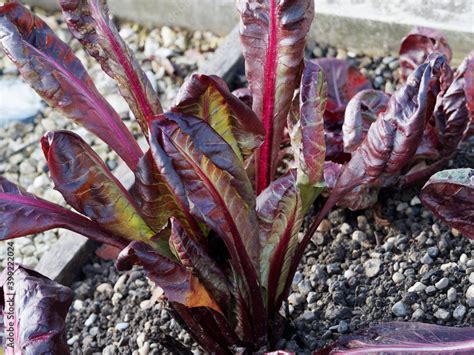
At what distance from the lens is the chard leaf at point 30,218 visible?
1.70 m

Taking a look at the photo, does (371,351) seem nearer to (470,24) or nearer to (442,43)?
(442,43)

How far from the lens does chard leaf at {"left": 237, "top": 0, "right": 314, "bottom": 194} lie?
1.80 metres

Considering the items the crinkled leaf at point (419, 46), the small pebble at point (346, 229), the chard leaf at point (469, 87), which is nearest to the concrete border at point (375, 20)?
the crinkled leaf at point (419, 46)

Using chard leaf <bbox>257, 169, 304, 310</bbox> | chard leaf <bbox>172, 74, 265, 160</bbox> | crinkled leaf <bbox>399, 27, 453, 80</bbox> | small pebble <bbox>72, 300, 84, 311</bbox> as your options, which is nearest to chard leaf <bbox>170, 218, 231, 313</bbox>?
chard leaf <bbox>257, 169, 304, 310</bbox>

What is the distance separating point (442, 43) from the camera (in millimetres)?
2572

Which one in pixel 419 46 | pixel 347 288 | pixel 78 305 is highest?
pixel 419 46

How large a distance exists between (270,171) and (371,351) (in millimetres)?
562

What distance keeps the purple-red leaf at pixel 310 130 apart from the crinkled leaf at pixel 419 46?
37.2 inches

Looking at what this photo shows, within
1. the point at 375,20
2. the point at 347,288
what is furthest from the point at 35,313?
the point at 375,20

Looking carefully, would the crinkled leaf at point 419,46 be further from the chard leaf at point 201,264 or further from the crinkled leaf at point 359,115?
the chard leaf at point 201,264

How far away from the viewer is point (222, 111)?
171 centimetres

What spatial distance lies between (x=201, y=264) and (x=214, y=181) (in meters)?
0.18

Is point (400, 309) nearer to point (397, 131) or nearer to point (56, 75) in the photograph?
point (397, 131)

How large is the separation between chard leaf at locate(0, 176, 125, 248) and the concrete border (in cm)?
157
